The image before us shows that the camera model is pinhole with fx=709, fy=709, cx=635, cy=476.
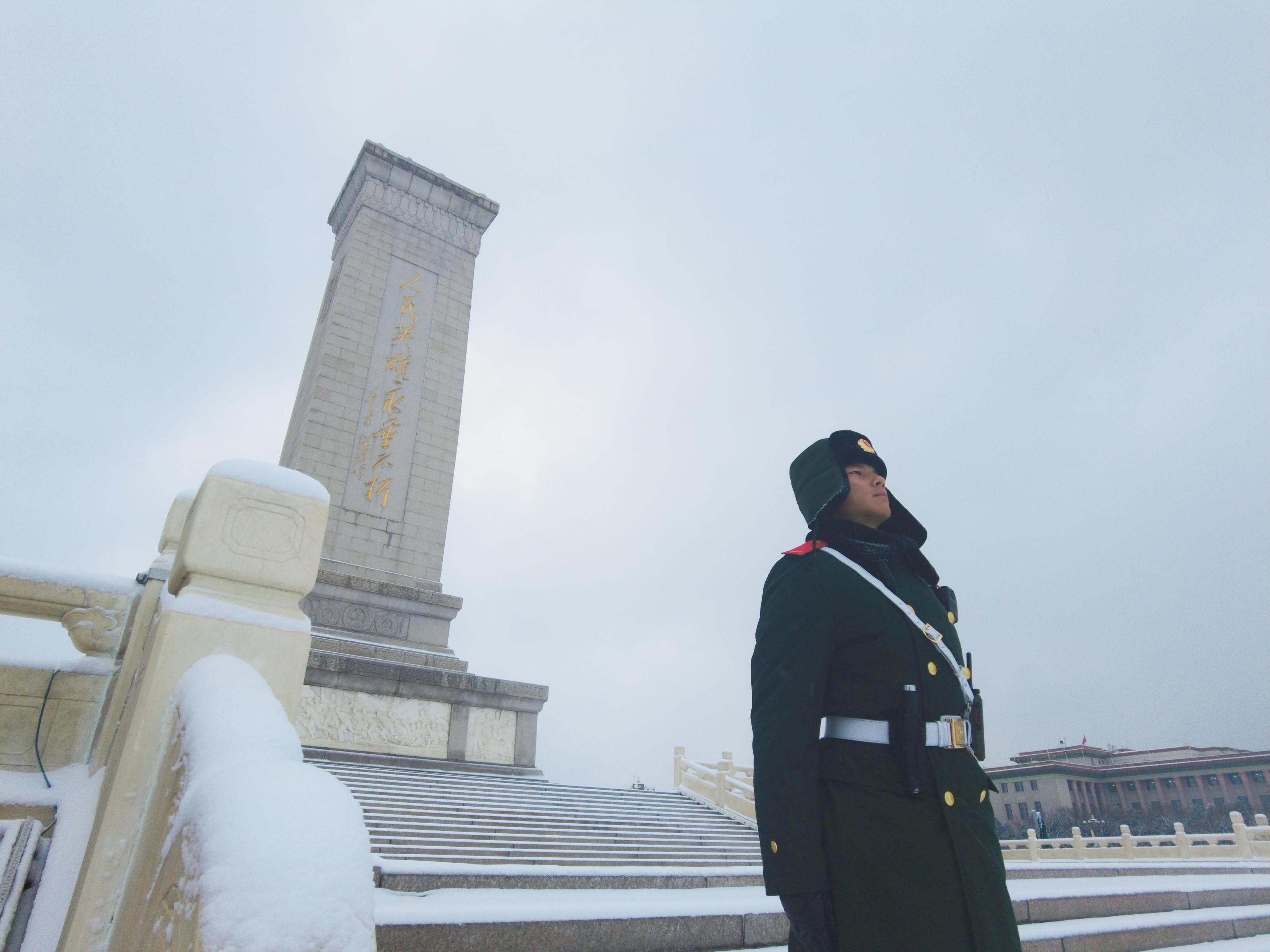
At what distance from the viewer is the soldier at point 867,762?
5.61 feet

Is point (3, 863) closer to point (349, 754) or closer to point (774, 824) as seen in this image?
point (774, 824)

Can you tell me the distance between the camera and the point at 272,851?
1124mm

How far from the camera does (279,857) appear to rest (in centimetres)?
111

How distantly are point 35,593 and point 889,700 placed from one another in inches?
155

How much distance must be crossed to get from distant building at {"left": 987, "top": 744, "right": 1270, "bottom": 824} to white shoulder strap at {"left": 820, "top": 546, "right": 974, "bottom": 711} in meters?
53.3

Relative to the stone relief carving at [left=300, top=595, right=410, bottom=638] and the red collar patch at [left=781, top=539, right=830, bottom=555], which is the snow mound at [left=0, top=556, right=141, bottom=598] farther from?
the stone relief carving at [left=300, top=595, right=410, bottom=638]

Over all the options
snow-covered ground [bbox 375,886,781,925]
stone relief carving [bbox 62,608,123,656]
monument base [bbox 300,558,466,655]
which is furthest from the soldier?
monument base [bbox 300,558,466,655]

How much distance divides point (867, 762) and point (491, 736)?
909 centimetres

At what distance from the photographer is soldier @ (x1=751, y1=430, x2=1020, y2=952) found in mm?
1710

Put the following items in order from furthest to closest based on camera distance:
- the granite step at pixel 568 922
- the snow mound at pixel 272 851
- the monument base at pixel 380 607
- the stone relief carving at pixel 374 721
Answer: the monument base at pixel 380 607 → the stone relief carving at pixel 374 721 → the granite step at pixel 568 922 → the snow mound at pixel 272 851

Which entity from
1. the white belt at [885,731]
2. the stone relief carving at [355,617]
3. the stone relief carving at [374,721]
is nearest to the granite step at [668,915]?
the white belt at [885,731]

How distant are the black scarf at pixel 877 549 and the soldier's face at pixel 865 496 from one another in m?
0.04

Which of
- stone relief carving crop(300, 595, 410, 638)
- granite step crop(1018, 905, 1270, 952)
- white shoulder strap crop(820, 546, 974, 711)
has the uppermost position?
stone relief carving crop(300, 595, 410, 638)

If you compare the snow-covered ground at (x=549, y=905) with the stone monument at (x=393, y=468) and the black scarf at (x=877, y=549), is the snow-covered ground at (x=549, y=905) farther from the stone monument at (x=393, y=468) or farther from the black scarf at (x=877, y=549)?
the stone monument at (x=393, y=468)
